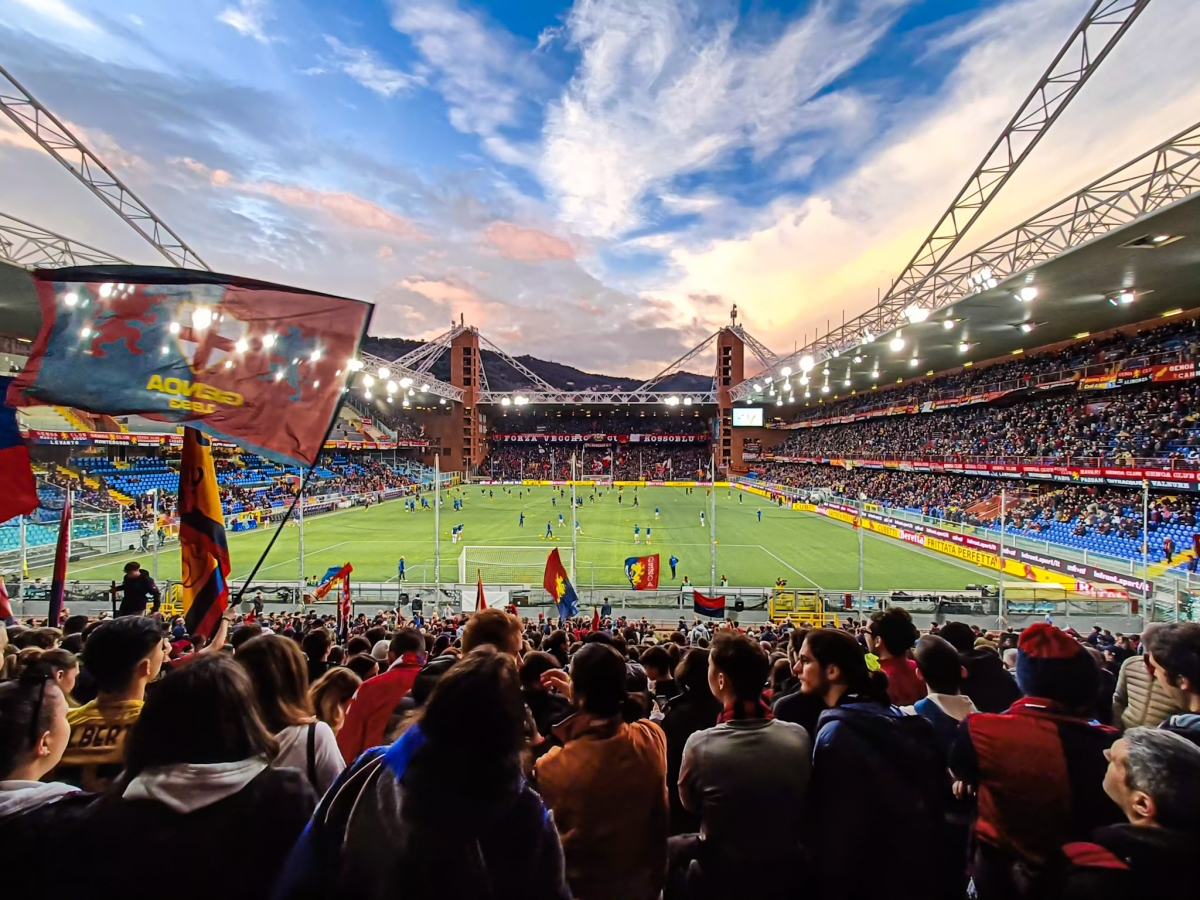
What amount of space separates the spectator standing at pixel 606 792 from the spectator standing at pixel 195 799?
1.01m

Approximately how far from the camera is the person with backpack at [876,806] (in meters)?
2.54

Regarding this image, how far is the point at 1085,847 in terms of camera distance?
6.60ft

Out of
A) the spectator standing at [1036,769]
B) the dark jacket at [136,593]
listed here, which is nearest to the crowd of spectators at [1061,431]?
the spectator standing at [1036,769]

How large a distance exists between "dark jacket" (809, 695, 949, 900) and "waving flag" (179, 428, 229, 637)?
171 inches

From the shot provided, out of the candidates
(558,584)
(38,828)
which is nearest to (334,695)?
(38,828)

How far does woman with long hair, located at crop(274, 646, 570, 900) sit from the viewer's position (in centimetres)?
167

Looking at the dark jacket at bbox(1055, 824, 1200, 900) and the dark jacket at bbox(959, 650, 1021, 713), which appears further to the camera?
the dark jacket at bbox(959, 650, 1021, 713)

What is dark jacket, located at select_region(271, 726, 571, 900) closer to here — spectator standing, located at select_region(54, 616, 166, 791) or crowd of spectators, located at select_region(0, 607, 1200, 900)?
crowd of spectators, located at select_region(0, 607, 1200, 900)

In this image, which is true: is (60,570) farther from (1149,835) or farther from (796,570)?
(796,570)

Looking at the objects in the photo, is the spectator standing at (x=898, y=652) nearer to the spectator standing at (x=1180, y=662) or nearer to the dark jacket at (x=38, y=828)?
the spectator standing at (x=1180, y=662)

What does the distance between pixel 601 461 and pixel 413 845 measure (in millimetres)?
95017

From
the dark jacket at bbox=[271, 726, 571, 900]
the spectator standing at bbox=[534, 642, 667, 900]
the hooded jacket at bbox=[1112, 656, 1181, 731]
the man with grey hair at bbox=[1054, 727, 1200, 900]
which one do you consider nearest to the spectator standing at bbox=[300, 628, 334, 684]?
the spectator standing at bbox=[534, 642, 667, 900]

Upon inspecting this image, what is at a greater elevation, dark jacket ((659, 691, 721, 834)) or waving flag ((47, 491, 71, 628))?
waving flag ((47, 491, 71, 628))

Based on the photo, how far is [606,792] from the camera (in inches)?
99.5
